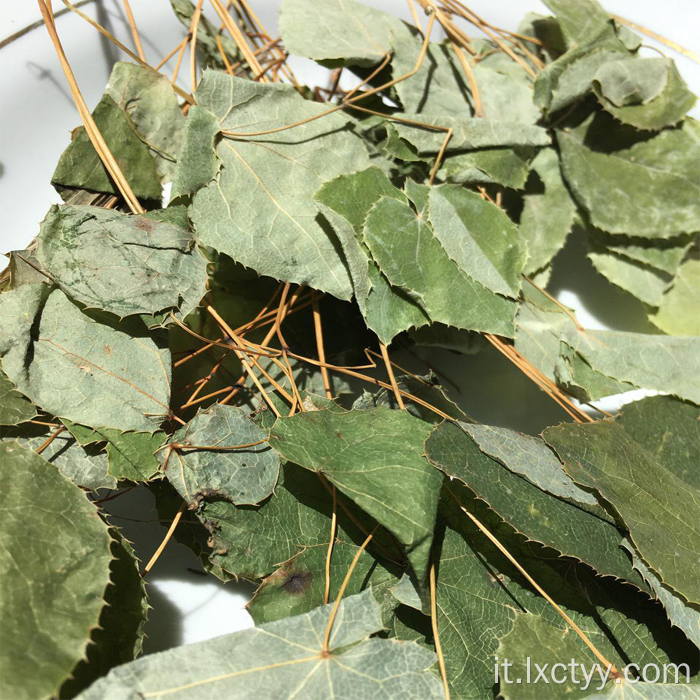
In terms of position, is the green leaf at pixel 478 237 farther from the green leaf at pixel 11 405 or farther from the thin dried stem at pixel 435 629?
the green leaf at pixel 11 405

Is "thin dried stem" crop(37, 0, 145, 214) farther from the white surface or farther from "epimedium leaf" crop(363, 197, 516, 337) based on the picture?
"epimedium leaf" crop(363, 197, 516, 337)

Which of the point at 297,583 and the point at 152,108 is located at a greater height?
the point at 152,108

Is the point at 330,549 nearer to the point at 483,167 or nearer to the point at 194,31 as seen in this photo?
the point at 483,167

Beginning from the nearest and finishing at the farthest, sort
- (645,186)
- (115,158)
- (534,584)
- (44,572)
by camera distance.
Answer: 1. (44,572)
2. (534,584)
3. (115,158)
4. (645,186)

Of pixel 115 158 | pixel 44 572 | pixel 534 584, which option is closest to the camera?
pixel 44 572

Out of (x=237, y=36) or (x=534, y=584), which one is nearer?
(x=534, y=584)

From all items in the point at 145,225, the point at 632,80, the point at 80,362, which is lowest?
the point at 80,362

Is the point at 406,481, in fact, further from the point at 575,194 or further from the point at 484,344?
the point at 575,194

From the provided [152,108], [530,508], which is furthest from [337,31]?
[530,508]
